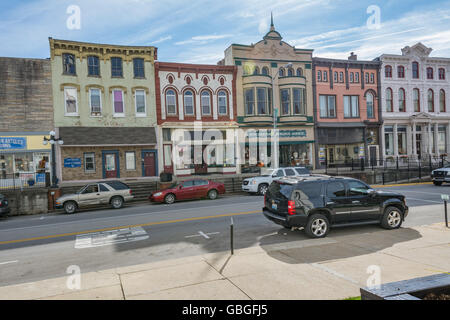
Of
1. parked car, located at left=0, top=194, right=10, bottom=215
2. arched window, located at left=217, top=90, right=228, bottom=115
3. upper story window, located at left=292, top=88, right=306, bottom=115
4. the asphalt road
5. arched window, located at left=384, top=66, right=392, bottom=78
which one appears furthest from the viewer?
arched window, located at left=384, top=66, right=392, bottom=78

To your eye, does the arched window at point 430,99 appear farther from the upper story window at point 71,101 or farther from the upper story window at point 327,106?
the upper story window at point 71,101

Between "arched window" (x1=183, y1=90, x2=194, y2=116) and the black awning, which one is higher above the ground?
"arched window" (x1=183, y1=90, x2=194, y2=116)

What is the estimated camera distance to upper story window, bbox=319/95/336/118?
31.3 m

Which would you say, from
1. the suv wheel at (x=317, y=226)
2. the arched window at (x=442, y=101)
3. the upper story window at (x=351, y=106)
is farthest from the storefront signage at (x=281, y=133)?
the suv wheel at (x=317, y=226)

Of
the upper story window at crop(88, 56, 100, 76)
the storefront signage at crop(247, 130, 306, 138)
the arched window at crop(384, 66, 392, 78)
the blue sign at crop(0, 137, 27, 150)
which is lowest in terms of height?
the blue sign at crop(0, 137, 27, 150)

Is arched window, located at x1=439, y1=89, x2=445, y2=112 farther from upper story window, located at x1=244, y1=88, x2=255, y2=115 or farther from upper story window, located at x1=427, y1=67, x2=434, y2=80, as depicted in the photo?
upper story window, located at x1=244, y1=88, x2=255, y2=115

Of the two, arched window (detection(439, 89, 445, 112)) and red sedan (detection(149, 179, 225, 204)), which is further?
arched window (detection(439, 89, 445, 112))

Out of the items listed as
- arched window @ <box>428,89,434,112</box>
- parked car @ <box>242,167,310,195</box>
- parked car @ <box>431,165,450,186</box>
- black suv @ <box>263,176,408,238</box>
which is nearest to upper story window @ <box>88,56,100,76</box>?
parked car @ <box>242,167,310,195</box>

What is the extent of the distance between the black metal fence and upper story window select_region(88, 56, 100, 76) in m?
8.61

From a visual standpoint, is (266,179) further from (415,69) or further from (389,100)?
(415,69)

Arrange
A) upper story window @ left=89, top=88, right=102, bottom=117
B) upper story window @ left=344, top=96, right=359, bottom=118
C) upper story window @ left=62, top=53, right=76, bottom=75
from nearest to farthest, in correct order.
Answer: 1. upper story window @ left=62, top=53, right=76, bottom=75
2. upper story window @ left=89, top=88, right=102, bottom=117
3. upper story window @ left=344, top=96, right=359, bottom=118

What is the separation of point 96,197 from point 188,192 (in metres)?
5.18

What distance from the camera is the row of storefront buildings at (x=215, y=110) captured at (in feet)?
77.3
